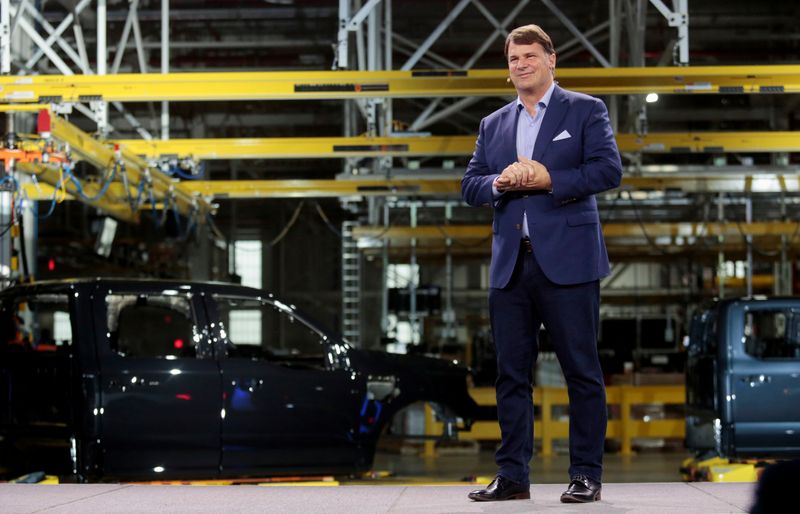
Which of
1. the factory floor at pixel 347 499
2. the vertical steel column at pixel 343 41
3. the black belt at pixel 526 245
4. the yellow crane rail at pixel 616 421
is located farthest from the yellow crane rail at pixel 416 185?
the black belt at pixel 526 245

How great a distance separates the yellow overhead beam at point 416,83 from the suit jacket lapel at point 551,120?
16.9ft

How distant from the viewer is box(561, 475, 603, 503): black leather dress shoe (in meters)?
3.86

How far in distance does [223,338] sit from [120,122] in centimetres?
1217

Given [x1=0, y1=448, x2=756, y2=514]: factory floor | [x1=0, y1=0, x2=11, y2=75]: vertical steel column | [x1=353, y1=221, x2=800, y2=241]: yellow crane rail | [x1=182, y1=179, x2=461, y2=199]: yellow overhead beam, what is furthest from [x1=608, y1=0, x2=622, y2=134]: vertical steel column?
[x1=0, y1=448, x2=756, y2=514]: factory floor

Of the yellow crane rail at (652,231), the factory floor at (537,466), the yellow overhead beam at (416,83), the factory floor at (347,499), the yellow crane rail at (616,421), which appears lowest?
the factory floor at (537,466)

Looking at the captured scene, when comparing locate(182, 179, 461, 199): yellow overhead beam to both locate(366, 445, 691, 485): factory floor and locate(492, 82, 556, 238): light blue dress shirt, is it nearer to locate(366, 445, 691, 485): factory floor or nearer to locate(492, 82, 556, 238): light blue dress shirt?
locate(366, 445, 691, 485): factory floor

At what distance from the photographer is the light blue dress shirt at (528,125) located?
13.2ft

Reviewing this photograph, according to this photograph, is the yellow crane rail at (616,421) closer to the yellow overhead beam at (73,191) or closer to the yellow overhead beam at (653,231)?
the yellow overhead beam at (653,231)

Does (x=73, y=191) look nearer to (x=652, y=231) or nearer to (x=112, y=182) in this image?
(x=112, y=182)

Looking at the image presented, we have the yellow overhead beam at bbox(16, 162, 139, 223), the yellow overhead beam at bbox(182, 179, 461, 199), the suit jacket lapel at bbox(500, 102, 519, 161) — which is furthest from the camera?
the yellow overhead beam at bbox(182, 179, 461, 199)

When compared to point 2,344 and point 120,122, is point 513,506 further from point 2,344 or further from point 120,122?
point 120,122

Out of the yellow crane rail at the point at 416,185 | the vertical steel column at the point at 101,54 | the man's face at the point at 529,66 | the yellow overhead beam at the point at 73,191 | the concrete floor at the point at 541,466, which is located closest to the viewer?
the man's face at the point at 529,66

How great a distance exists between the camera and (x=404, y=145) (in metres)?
12.3

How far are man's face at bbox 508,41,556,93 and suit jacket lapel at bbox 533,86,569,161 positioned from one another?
2.6 inches
